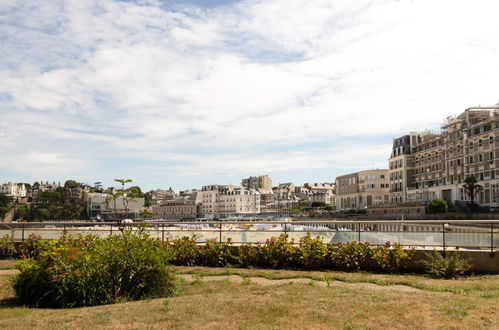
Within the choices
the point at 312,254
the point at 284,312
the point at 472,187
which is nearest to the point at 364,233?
the point at 312,254

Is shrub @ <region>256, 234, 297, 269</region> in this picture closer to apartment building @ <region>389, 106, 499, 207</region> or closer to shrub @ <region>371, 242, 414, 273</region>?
shrub @ <region>371, 242, 414, 273</region>

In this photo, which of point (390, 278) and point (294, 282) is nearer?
point (294, 282)

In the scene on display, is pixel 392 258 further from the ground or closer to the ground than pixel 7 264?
further from the ground

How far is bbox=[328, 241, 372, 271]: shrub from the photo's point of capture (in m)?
13.8

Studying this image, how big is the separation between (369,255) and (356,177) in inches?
5397

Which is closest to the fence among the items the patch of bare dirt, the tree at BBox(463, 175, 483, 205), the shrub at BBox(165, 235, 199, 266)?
the shrub at BBox(165, 235, 199, 266)

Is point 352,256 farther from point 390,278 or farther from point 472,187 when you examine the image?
point 472,187

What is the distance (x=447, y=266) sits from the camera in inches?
504

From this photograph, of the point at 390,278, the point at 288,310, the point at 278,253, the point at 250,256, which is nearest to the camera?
the point at 288,310

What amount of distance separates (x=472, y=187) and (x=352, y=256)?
270 ft

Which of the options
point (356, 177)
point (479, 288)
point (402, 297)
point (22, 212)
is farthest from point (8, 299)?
point (22, 212)

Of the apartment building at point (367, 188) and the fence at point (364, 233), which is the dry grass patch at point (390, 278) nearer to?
the fence at point (364, 233)

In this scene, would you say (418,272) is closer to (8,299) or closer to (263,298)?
(263,298)

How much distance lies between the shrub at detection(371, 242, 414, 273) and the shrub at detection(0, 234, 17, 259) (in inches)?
548
